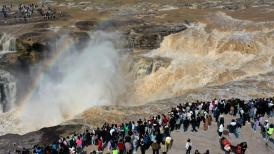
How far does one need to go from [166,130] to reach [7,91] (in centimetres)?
2643

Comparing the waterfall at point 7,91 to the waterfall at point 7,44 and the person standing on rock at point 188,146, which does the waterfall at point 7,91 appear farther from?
the person standing on rock at point 188,146

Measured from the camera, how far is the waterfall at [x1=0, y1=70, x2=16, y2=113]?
48.0 meters

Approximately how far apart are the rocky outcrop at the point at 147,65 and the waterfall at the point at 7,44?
12.7 metres

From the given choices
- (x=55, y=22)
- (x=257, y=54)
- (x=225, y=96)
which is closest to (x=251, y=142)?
(x=225, y=96)

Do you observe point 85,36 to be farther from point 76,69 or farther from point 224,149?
point 224,149

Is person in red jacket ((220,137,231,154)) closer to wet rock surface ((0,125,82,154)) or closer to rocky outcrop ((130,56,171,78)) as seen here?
wet rock surface ((0,125,82,154))

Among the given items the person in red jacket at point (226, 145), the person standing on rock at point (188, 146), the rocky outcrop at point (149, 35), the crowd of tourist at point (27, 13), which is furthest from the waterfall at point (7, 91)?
the person in red jacket at point (226, 145)

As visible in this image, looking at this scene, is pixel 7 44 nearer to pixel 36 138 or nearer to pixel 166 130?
pixel 36 138

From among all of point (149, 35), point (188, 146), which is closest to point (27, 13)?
point (149, 35)

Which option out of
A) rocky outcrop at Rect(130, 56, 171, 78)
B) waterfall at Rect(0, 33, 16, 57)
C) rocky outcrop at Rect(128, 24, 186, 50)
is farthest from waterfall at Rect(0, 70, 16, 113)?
rocky outcrop at Rect(128, 24, 186, 50)

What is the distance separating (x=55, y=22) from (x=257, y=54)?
2449cm

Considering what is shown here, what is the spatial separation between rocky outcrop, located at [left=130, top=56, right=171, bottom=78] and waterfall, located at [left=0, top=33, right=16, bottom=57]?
12663 mm

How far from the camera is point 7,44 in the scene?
172ft

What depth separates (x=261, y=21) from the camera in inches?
2056
